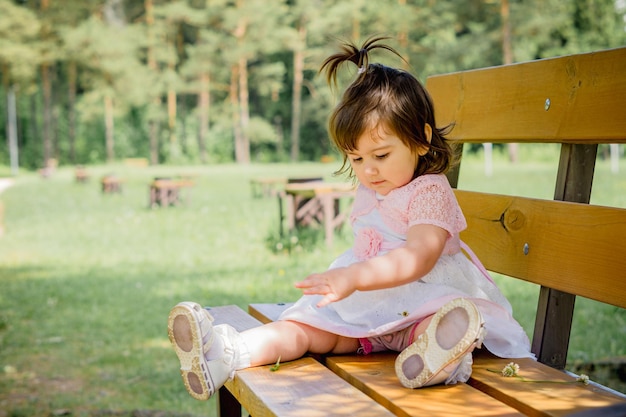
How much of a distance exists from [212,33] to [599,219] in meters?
32.6

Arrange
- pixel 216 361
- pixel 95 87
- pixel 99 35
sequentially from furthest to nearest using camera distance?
pixel 95 87 → pixel 99 35 → pixel 216 361

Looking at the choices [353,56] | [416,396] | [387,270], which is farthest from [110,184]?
[416,396]

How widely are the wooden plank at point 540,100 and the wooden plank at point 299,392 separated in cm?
96

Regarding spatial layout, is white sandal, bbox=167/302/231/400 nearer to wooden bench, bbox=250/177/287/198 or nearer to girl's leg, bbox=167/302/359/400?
girl's leg, bbox=167/302/359/400

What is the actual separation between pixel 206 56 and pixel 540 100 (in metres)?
32.2

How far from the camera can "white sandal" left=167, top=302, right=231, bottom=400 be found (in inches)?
64.2

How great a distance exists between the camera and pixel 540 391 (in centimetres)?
153

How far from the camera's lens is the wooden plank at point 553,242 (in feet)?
5.89

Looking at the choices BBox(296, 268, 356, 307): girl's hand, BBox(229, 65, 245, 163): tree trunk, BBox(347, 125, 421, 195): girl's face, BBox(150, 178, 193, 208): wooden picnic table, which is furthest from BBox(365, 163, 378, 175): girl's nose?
BBox(229, 65, 245, 163): tree trunk

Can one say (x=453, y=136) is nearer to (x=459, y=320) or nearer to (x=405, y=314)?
(x=405, y=314)

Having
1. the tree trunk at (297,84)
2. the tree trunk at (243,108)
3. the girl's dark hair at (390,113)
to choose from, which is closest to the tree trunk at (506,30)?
the tree trunk at (297,84)

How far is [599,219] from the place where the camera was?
6.01 ft

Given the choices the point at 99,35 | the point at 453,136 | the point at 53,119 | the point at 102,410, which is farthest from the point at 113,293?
the point at 53,119

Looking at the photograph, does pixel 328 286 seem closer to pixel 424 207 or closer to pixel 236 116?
pixel 424 207
